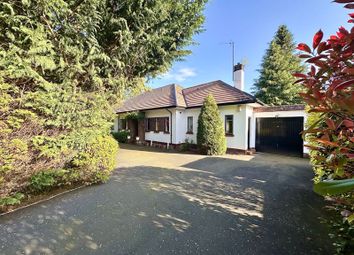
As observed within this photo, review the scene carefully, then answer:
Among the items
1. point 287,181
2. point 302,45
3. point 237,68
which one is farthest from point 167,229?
point 237,68

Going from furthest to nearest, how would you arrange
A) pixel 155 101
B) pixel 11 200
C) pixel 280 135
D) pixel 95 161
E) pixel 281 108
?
pixel 155 101 → pixel 280 135 → pixel 281 108 → pixel 95 161 → pixel 11 200

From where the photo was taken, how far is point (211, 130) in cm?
1188

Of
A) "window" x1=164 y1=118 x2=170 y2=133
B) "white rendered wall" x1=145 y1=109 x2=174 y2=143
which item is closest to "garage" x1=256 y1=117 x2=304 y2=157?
"window" x1=164 y1=118 x2=170 y2=133

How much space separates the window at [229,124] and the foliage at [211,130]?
3.50 feet

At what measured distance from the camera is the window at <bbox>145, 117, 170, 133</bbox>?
15484 millimetres

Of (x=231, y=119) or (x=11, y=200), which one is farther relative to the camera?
(x=231, y=119)

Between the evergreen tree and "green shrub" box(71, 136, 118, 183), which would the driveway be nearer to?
"green shrub" box(71, 136, 118, 183)

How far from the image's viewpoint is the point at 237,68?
14.2 meters

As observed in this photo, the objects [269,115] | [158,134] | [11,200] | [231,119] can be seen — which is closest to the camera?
[11,200]

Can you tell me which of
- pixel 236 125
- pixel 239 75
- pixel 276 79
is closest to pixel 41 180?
pixel 236 125

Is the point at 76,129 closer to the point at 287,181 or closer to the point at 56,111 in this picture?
the point at 56,111

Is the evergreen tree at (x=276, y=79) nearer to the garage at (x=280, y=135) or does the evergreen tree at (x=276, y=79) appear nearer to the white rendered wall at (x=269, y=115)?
the white rendered wall at (x=269, y=115)

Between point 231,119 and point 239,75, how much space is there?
3.67 meters

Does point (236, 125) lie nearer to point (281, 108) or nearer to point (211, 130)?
point (211, 130)
